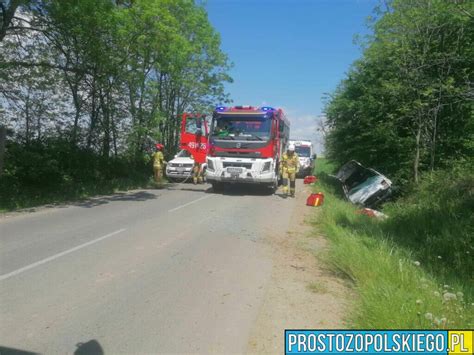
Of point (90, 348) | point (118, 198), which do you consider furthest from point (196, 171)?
point (90, 348)

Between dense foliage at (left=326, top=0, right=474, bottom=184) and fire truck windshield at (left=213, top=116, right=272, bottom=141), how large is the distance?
4.21 metres

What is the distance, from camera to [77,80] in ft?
54.7

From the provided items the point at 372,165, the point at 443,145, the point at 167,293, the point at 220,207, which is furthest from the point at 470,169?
the point at 167,293

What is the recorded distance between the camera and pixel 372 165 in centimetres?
1802

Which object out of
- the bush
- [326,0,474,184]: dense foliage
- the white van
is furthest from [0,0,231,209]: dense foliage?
the white van

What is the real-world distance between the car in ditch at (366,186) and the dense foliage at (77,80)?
806cm

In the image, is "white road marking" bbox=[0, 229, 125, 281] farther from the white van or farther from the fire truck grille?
the white van

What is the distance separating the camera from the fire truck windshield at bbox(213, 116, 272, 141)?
16.3 metres

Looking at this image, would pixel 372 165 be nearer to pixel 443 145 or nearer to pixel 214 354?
pixel 443 145

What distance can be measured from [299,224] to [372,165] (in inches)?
331

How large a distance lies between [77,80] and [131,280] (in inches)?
498

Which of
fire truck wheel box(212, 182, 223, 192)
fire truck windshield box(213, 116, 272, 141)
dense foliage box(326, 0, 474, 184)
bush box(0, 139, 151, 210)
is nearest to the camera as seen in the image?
bush box(0, 139, 151, 210)

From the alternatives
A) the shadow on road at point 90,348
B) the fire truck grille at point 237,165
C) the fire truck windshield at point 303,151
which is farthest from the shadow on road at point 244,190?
the shadow on road at point 90,348

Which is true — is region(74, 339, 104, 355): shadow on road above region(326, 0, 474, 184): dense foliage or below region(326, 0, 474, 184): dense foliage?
below
